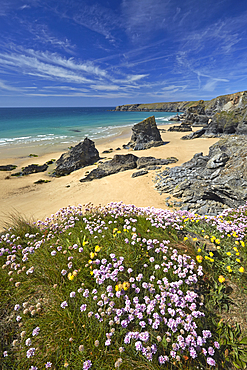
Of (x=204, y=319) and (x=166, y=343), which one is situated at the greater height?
(x=166, y=343)

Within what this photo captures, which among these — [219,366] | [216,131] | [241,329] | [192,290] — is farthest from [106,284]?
[216,131]

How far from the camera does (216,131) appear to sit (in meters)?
30.1

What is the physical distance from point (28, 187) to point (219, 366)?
1655 centimetres

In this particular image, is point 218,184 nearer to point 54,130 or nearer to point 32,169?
point 32,169

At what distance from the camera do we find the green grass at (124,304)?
6.58 ft

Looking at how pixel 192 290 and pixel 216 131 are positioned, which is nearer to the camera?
pixel 192 290

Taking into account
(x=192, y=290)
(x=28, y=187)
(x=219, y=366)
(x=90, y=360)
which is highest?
(x=90, y=360)

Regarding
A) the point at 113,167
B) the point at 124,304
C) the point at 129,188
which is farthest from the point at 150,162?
the point at 124,304

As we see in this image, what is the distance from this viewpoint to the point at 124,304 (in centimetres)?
249

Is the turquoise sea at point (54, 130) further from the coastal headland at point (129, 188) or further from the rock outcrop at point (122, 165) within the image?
the rock outcrop at point (122, 165)

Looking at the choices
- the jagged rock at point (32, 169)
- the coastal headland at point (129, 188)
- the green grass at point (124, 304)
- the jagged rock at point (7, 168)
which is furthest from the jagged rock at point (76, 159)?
the green grass at point (124, 304)

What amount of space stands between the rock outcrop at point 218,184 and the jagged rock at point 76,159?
38.4 feet

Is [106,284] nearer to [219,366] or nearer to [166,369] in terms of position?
[166,369]

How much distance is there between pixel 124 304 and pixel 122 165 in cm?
1494
